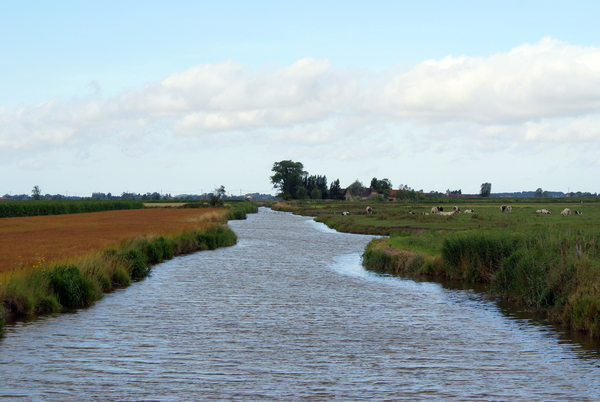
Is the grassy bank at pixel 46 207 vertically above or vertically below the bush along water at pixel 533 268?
above

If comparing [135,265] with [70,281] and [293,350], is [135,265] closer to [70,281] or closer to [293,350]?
[70,281]

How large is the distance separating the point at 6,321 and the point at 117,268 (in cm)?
944

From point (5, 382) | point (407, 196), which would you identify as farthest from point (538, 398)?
point (407, 196)

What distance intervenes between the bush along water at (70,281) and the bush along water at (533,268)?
1506cm

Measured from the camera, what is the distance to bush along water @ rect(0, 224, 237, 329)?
790 inches

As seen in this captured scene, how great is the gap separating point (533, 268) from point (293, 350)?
1104 centimetres

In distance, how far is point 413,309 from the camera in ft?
73.0

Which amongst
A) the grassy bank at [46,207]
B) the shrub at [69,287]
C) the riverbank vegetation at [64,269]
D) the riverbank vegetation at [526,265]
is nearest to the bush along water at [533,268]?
the riverbank vegetation at [526,265]

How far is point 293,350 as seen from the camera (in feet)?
53.1

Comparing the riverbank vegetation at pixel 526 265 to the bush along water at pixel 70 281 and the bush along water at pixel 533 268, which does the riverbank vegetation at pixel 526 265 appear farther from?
the bush along water at pixel 70 281

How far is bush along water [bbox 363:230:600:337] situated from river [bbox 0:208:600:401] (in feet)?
4.31

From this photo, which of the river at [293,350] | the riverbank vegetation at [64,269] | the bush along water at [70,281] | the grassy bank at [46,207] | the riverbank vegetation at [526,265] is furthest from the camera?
the grassy bank at [46,207]

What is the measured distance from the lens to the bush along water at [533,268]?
18.2 m

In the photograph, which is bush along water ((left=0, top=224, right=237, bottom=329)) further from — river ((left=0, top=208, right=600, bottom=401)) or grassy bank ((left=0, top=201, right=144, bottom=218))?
grassy bank ((left=0, top=201, right=144, bottom=218))
